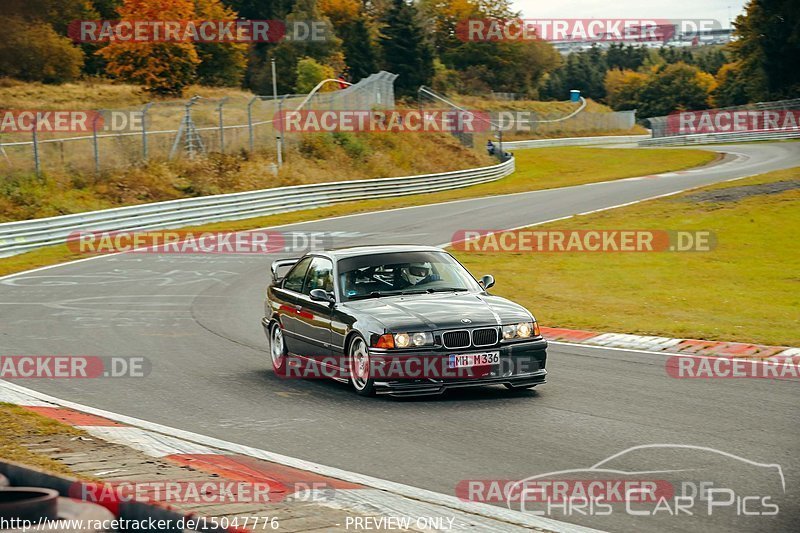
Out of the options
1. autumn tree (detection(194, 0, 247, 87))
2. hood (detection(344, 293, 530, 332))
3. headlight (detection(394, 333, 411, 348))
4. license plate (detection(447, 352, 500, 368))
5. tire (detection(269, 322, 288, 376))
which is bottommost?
tire (detection(269, 322, 288, 376))

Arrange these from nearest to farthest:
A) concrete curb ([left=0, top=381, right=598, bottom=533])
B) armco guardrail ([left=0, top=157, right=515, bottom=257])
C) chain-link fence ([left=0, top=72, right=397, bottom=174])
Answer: concrete curb ([left=0, top=381, right=598, bottom=533]), armco guardrail ([left=0, top=157, right=515, bottom=257]), chain-link fence ([left=0, top=72, right=397, bottom=174])

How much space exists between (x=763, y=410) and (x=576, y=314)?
24.3ft

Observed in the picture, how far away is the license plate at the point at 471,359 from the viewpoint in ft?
31.5

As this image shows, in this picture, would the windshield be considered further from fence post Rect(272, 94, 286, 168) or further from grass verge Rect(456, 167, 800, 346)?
fence post Rect(272, 94, 286, 168)

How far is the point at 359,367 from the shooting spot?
397 inches

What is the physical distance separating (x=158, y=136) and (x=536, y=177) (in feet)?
71.7

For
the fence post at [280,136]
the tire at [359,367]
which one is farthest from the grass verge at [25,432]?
the fence post at [280,136]

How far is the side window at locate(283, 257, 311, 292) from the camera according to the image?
38.8 ft

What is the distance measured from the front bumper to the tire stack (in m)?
5.33

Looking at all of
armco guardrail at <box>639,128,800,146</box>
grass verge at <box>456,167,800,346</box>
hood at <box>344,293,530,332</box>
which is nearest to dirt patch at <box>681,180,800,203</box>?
grass verge at <box>456,167,800,346</box>

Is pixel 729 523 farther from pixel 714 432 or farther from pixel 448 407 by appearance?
pixel 448 407

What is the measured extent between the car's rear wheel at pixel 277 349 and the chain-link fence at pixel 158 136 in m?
21.9

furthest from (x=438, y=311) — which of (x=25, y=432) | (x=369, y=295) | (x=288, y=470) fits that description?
(x=25, y=432)

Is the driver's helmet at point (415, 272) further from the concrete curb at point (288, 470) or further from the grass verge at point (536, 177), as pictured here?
the grass verge at point (536, 177)
